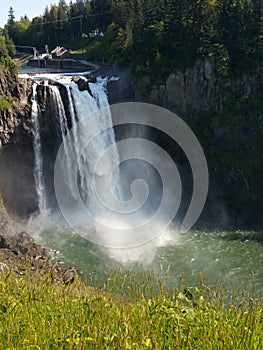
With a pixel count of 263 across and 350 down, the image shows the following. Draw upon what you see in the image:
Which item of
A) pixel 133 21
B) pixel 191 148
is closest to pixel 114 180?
pixel 191 148

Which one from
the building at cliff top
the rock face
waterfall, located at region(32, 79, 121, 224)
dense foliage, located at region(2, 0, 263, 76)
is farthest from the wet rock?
the building at cliff top

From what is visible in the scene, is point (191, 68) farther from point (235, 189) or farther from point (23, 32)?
point (23, 32)

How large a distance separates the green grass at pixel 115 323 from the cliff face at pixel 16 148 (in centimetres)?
Answer: 2275

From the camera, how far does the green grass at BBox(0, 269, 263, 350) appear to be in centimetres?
422

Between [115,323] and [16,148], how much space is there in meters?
25.2

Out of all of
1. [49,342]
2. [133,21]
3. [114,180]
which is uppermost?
[133,21]

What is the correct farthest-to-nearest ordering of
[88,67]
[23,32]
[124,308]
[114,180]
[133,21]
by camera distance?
[23,32] < [88,67] < [133,21] < [114,180] < [124,308]

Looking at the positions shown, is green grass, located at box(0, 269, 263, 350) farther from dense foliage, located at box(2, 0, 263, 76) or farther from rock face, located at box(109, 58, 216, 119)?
dense foliage, located at box(2, 0, 263, 76)

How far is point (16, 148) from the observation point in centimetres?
2847

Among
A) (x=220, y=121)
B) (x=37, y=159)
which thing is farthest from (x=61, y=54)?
(x=220, y=121)

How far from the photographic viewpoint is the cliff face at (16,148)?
27609 mm

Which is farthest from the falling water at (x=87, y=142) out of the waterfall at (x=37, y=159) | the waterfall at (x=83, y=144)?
the waterfall at (x=37, y=159)

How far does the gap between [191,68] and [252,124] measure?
6.76 meters

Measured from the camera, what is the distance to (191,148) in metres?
33.1
